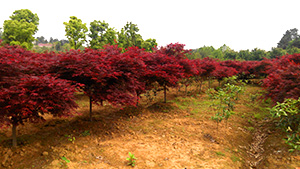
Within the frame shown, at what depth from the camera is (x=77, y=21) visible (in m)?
22.1

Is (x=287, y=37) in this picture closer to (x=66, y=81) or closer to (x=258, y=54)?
(x=258, y=54)

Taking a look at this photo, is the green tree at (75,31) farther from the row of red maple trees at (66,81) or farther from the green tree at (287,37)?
the green tree at (287,37)

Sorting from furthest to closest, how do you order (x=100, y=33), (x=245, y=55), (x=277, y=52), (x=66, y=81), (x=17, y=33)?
(x=245, y=55)
(x=277, y=52)
(x=100, y=33)
(x=17, y=33)
(x=66, y=81)

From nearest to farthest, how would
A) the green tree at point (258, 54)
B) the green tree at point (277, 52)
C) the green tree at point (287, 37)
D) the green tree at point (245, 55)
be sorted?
the green tree at point (258, 54) → the green tree at point (277, 52) → the green tree at point (245, 55) → the green tree at point (287, 37)

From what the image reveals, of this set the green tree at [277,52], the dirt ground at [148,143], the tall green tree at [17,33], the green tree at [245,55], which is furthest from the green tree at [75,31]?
the green tree at [277,52]

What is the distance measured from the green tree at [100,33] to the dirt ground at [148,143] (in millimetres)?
19671

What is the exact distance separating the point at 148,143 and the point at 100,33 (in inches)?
942

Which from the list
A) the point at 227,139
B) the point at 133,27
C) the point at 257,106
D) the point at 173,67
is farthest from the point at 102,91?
the point at 133,27

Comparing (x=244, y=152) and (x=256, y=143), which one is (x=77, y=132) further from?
(x=256, y=143)

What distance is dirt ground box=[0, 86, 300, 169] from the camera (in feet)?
11.8

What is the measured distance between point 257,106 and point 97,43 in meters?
22.1

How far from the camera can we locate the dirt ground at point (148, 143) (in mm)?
3607

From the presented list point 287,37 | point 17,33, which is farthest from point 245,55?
point 17,33

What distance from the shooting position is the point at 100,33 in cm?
2516
